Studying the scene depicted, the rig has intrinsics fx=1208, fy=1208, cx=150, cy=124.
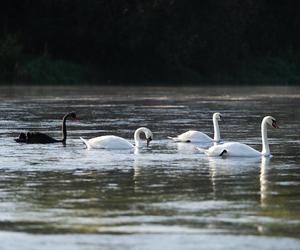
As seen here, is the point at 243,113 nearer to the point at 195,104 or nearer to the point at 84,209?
the point at 195,104

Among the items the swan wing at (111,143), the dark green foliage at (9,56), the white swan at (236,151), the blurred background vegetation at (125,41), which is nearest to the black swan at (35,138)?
the swan wing at (111,143)

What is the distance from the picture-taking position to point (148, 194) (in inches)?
589

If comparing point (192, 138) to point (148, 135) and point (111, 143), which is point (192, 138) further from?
point (111, 143)

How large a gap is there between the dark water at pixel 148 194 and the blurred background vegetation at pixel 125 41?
1421 inches

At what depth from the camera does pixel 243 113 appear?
35.4 meters

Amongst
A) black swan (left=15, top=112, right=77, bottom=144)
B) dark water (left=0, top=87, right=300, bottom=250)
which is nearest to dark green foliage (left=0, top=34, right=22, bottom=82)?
dark water (left=0, top=87, right=300, bottom=250)

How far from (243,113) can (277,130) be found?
7548 mm

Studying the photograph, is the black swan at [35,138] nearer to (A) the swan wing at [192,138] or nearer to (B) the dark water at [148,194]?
(B) the dark water at [148,194]

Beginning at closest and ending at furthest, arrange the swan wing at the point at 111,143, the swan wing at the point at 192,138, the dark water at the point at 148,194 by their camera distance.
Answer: the dark water at the point at 148,194
the swan wing at the point at 111,143
the swan wing at the point at 192,138

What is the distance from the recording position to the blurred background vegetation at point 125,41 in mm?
65750

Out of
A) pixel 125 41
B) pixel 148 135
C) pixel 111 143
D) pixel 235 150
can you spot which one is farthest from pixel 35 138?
pixel 125 41

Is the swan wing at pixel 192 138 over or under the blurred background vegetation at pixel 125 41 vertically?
under

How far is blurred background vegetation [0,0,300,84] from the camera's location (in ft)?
216

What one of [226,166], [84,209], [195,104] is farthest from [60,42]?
[84,209]
